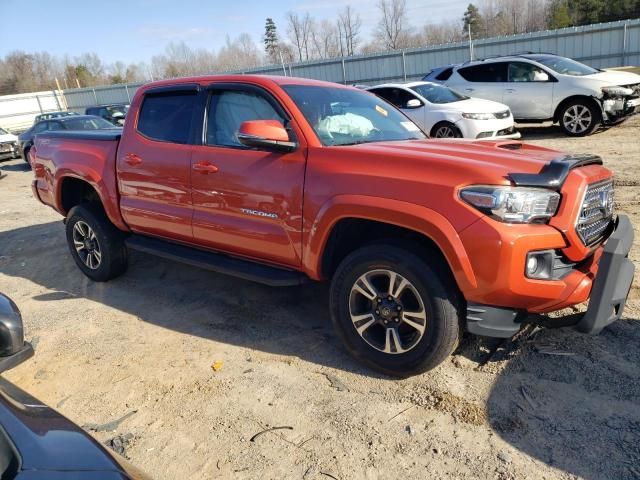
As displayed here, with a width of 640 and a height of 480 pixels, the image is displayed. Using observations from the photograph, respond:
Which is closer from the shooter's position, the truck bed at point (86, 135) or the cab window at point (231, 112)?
the cab window at point (231, 112)

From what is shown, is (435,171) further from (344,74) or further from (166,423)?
(344,74)

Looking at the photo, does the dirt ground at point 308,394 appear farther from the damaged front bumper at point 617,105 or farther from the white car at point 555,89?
the white car at point 555,89

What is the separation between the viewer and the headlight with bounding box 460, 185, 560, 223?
2.69 m

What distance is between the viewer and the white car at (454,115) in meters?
10.4

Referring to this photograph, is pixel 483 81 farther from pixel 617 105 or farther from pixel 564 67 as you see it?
pixel 617 105

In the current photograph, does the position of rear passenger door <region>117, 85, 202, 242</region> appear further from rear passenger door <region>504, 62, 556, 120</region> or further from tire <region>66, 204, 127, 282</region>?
rear passenger door <region>504, 62, 556, 120</region>

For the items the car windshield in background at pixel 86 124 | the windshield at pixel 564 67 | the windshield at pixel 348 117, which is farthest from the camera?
the car windshield in background at pixel 86 124

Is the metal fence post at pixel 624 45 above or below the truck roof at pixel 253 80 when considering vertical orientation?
above

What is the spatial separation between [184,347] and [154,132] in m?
1.90

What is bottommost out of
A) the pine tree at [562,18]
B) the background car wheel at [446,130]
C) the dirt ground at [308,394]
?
the dirt ground at [308,394]

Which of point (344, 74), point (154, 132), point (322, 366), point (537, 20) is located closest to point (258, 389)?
point (322, 366)

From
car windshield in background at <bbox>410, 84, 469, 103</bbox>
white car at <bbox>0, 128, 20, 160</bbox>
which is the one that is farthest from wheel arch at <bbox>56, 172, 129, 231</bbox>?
white car at <bbox>0, 128, 20, 160</bbox>

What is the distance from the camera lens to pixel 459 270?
110 inches

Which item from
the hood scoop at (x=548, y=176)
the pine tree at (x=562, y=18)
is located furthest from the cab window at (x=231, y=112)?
the pine tree at (x=562, y=18)
